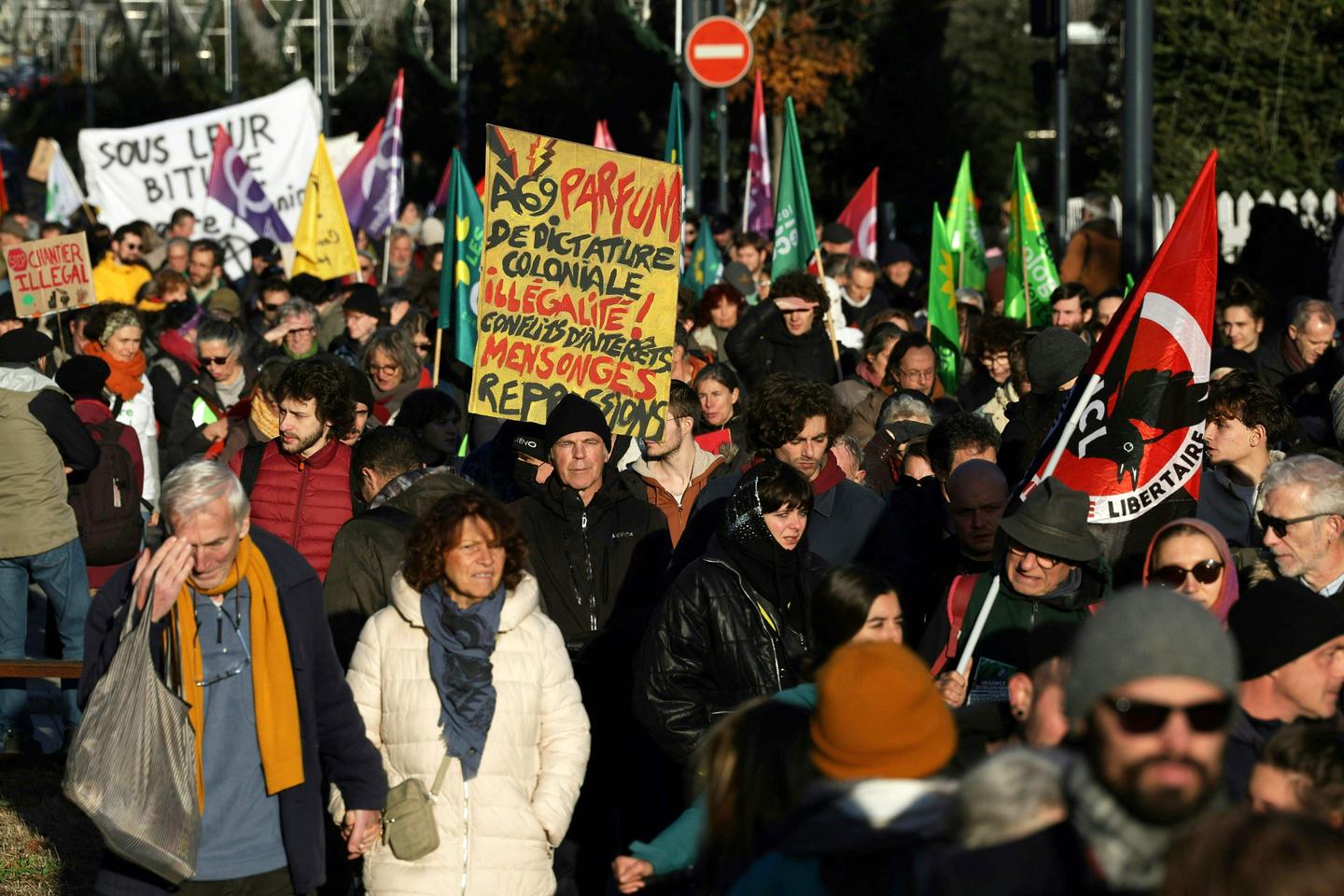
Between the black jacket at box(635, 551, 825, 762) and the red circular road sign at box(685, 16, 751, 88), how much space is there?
13.1 meters

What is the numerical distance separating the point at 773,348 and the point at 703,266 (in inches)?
187

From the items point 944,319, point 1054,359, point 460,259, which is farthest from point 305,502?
point 944,319

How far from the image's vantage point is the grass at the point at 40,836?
718 centimetres

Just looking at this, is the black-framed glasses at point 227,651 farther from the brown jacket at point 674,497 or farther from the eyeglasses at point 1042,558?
the brown jacket at point 674,497

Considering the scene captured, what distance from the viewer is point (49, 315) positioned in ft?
47.0

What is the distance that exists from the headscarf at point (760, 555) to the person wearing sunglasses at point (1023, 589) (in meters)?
0.49

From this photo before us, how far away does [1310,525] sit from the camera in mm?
5578

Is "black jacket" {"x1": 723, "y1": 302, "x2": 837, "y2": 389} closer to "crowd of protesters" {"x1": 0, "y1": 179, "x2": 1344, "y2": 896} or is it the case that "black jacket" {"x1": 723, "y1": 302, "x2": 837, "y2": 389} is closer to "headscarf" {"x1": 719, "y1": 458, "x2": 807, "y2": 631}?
"crowd of protesters" {"x1": 0, "y1": 179, "x2": 1344, "y2": 896}

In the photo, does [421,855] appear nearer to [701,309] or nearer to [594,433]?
[594,433]

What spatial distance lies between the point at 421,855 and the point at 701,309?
7.29 m

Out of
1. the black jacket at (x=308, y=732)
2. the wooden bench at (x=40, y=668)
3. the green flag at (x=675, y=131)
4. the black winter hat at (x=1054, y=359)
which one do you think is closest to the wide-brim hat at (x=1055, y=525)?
the black jacket at (x=308, y=732)

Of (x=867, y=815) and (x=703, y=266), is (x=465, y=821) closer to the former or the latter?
(x=867, y=815)

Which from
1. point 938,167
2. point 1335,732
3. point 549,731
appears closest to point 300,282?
point 549,731

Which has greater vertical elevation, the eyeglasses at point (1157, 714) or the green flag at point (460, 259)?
the eyeglasses at point (1157, 714)
